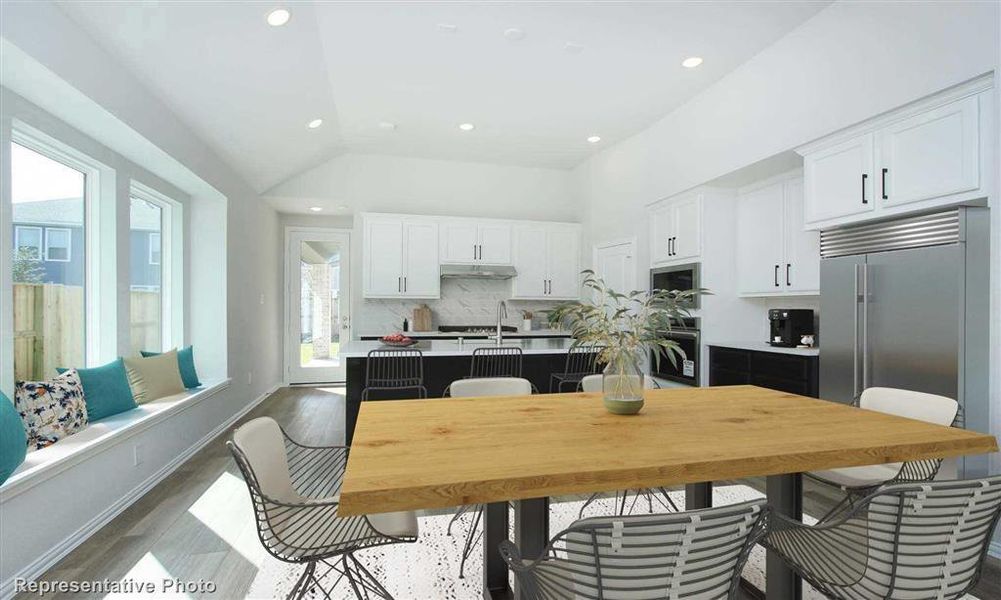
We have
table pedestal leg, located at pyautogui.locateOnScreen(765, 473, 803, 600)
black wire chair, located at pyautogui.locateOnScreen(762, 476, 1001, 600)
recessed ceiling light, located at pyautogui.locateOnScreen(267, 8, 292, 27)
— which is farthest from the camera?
recessed ceiling light, located at pyautogui.locateOnScreen(267, 8, 292, 27)

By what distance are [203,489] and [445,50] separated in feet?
11.6

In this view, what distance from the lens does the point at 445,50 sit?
3.51 m

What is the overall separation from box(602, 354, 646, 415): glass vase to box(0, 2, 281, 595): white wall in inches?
101

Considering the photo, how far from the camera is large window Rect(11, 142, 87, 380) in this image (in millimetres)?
2457

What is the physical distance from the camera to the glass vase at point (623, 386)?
1.78 m

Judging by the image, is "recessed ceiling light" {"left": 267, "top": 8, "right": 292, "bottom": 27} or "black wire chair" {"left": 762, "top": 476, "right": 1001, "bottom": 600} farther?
"recessed ceiling light" {"left": 267, "top": 8, "right": 292, "bottom": 27}

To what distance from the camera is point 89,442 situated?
96.3 inches

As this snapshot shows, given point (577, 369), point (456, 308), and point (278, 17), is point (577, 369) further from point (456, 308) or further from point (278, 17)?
point (278, 17)

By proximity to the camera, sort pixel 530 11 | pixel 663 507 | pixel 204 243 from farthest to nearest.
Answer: pixel 204 243 < pixel 530 11 < pixel 663 507

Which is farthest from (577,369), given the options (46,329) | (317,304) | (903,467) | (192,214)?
(317,304)

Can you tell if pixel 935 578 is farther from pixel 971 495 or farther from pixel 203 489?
pixel 203 489

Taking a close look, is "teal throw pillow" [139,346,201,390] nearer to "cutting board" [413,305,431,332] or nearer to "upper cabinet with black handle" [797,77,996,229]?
"cutting board" [413,305,431,332]

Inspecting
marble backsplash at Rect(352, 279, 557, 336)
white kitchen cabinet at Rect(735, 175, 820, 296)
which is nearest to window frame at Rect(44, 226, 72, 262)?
marble backsplash at Rect(352, 279, 557, 336)

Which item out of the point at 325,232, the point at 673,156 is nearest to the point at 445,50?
the point at 673,156
